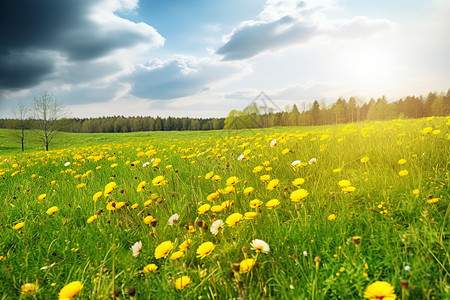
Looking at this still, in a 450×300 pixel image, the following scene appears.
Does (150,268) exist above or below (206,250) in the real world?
below

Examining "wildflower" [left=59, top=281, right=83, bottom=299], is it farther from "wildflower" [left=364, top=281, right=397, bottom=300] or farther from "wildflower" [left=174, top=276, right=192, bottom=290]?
"wildflower" [left=364, top=281, right=397, bottom=300]

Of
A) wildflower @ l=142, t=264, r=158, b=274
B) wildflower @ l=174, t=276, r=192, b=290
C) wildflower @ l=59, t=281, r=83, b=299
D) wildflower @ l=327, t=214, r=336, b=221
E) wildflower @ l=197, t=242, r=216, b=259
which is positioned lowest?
wildflower @ l=142, t=264, r=158, b=274

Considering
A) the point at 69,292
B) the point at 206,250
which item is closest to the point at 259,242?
the point at 206,250

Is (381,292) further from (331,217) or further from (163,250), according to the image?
(163,250)

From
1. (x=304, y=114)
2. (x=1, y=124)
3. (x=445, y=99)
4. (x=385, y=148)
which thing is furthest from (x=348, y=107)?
(x=1, y=124)

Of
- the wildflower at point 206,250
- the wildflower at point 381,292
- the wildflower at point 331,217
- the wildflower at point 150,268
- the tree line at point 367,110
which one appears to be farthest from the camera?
the tree line at point 367,110

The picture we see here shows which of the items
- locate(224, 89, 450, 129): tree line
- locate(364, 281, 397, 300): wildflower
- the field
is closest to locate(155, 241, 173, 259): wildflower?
the field

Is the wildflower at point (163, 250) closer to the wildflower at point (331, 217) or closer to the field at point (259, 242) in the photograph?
the field at point (259, 242)

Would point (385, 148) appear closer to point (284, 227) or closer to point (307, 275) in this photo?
point (284, 227)

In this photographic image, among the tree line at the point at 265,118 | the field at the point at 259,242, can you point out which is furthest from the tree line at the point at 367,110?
the field at the point at 259,242

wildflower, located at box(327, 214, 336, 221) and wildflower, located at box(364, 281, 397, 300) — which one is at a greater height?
wildflower, located at box(327, 214, 336, 221)

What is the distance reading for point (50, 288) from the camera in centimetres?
160

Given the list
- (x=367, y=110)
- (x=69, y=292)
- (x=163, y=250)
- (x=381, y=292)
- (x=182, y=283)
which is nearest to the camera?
(x=381, y=292)

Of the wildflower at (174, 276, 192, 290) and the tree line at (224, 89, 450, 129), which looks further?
the tree line at (224, 89, 450, 129)
